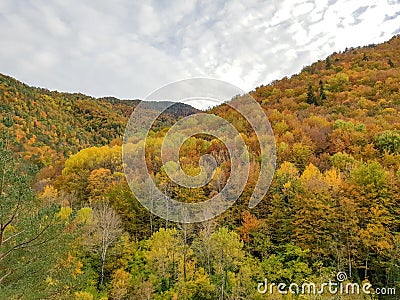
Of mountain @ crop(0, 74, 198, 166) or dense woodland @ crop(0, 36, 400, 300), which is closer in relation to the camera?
dense woodland @ crop(0, 36, 400, 300)

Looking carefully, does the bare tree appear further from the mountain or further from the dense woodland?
the mountain

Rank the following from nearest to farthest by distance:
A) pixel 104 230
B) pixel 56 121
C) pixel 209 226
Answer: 1. pixel 209 226
2. pixel 104 230
3. pixel 56 121

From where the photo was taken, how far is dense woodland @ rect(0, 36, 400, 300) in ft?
35.3

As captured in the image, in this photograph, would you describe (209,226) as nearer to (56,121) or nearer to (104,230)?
(104,230)

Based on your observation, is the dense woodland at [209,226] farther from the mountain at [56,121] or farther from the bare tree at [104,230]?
the mountain at [56,121]

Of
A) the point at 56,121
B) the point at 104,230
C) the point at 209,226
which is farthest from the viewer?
the point at 56,121

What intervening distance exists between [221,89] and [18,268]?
8.27 m

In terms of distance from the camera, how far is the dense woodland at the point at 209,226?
10758mm

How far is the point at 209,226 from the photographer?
75.5 ft

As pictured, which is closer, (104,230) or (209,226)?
(209,226)

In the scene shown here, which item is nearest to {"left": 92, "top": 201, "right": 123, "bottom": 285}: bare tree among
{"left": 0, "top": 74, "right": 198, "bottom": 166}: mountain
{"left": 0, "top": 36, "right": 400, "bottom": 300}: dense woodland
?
{"left": 0, "top": 36, "right": 400, "bottom": 300}: dense woodland

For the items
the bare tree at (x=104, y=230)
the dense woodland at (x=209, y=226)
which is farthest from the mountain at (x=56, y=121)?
the bare tree at (x=104, y=230)

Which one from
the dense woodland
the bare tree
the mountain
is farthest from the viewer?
the mountain

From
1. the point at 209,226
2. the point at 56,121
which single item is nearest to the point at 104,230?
the point at 209,226
